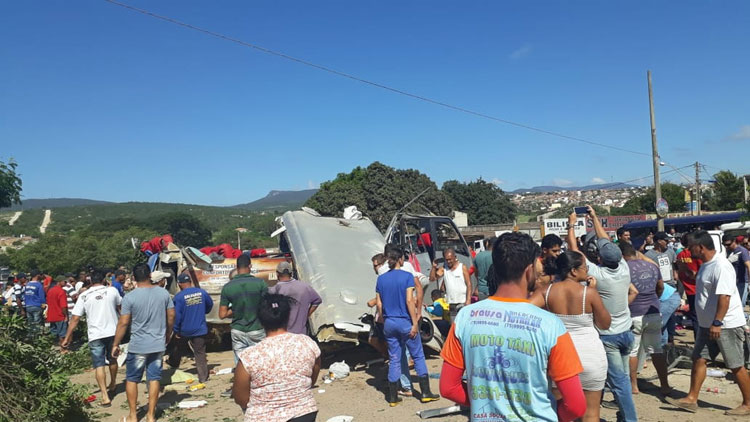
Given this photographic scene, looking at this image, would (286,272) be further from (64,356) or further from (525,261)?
(525,261)

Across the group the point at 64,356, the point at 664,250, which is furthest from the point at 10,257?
the point at 664,250

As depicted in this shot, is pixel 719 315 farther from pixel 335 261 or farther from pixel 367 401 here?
pixel 335 261

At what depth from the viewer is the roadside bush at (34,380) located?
4.37m

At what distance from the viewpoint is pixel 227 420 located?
19.4 feet

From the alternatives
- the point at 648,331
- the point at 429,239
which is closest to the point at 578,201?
the point at 429,239

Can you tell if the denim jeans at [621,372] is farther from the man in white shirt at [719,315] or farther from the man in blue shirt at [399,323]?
the man in blue shirt at [399,323]

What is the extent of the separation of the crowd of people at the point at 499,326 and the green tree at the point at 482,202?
54428mm

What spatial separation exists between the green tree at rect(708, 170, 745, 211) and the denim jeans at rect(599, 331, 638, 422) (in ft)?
155

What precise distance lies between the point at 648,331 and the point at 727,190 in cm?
4788

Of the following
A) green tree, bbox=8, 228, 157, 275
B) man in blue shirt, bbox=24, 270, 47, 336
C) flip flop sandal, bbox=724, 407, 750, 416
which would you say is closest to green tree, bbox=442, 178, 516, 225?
green tree, bbox=8, 228, 157, 275

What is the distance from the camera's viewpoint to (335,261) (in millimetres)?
8977

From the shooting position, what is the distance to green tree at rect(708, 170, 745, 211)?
143 feet

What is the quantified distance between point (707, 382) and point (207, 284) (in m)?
7.64

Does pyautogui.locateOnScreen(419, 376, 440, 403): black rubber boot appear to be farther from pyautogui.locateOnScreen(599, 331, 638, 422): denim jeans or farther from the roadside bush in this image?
the roadside bush
